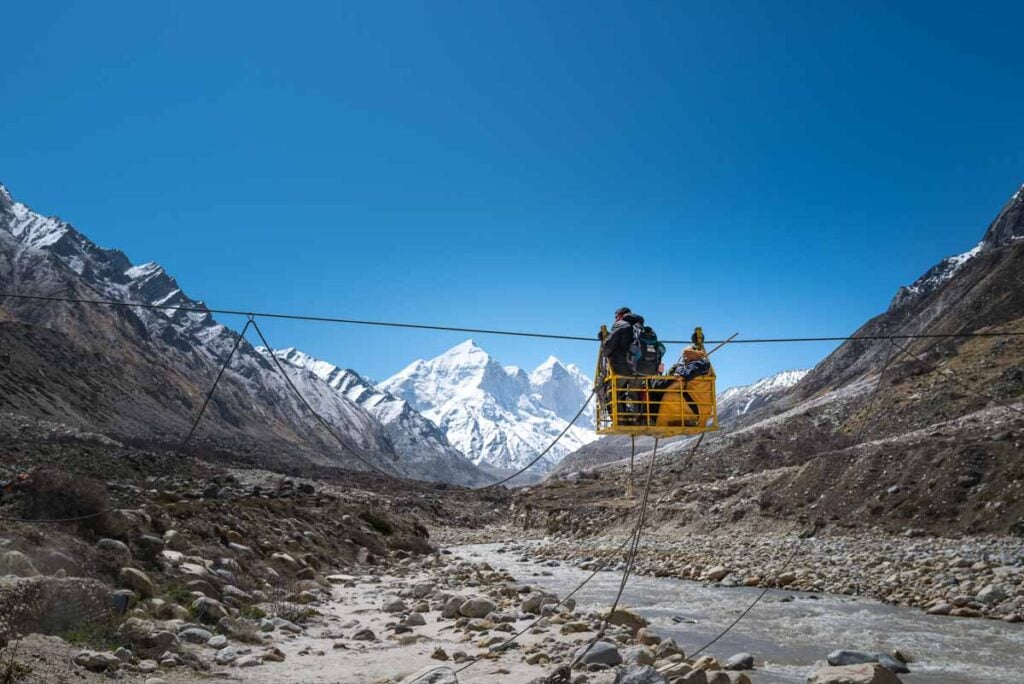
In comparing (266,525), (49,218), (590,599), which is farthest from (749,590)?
(49,218)

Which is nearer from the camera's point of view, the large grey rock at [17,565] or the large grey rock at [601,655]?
the large grey rock at [17,565]

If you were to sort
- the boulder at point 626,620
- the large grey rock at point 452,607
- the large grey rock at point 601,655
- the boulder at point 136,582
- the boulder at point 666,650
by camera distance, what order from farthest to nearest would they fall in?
the large grey rock at point 452,607
the boulder at point 626,620
the boulder at point 136,582
the boulder at point 666,650
the large grey rock at point 601,655

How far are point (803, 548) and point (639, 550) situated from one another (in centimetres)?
798

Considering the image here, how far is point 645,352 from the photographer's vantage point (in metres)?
10.5

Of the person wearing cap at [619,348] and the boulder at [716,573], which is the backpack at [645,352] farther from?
the boulder at [716,573]

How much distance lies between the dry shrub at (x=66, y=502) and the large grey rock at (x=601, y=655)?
9362mm

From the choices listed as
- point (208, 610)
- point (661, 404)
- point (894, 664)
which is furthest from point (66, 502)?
point (894, 664)

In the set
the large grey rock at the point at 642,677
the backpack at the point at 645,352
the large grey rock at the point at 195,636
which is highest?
the backpack at the point at 645,352

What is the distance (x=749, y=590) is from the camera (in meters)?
19.9

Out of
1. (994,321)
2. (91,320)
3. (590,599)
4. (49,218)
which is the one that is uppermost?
(49,218)

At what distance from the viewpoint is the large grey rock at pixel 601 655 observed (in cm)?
1010

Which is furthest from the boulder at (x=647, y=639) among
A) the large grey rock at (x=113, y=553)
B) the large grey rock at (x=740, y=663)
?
the large grey rock at (x=113, y=553)

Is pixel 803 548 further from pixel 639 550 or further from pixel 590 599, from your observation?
pixel 590 599

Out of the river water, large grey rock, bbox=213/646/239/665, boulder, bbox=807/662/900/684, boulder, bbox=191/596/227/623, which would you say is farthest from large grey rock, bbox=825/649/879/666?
boulder, bbox=191/596/227/623
